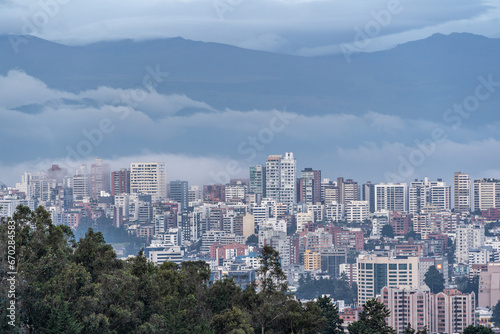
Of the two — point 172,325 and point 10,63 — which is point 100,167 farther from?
point 172,325

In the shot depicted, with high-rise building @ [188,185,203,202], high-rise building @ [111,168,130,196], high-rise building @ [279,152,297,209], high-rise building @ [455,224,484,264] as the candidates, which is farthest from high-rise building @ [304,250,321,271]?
high-rise building @ [111,168,130,196]

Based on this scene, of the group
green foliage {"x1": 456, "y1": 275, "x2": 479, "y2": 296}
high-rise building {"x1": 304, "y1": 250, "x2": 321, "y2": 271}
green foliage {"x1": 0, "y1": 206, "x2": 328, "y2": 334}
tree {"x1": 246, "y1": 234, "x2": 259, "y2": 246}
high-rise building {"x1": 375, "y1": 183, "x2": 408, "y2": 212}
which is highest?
high-rise building {"x1": 375, "y1": 183, "x2": 408, "y2": 212}

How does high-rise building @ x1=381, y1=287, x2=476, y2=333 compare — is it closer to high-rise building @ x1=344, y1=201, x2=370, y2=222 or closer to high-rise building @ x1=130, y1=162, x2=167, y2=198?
high-rise building @ x1=344, y1=201, x2=370, y2=222

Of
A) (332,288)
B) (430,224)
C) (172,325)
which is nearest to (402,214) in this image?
(430,224)

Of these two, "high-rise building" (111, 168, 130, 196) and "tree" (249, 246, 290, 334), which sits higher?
"high-rise building" (111, 168, 130, 196)

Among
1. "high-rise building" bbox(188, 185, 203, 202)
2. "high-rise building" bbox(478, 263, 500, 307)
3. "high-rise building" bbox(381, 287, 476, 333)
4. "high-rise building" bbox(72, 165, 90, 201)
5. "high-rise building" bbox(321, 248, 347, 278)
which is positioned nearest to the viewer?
"high-rise building" bbox(381, 287, 476, 333)

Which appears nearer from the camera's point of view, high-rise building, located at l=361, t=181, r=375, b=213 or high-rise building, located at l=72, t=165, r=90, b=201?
high-rise building, located at l=72, t=165, r=90, b=201

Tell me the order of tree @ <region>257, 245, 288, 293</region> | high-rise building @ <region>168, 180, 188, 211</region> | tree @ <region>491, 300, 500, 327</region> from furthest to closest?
high-rise building @ <region>168, 180, 188, 211</region> → tree @ <region>491, 300, 500, 327</region> → tree @ <region>257, 245, 288, 293</region>

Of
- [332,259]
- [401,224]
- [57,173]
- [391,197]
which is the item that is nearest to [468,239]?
[401,224]
